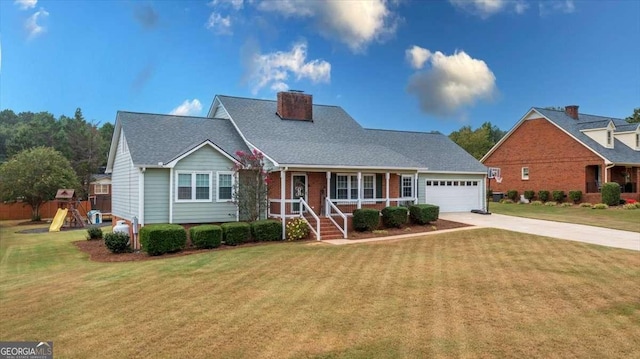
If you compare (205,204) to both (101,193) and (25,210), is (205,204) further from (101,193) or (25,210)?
(25,210)

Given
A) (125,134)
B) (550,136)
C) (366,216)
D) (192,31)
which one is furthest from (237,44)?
(550,136)

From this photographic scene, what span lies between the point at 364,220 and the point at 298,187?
12.2 feet

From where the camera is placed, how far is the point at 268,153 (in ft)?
62.1

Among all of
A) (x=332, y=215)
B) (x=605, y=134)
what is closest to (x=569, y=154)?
(x=605, y=134)

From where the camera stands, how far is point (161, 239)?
1455cm

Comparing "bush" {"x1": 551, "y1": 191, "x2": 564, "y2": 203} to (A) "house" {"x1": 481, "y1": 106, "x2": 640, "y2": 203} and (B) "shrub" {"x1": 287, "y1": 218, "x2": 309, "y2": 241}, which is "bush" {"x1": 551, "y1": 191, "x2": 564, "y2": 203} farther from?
(B) "shrub" {"x1": 287, "y1": 218, "x2": 309, "y2": 241}

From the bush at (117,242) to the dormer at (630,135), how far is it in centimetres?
3967

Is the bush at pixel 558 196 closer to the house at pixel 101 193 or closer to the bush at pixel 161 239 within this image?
the bush at pixel 161 239

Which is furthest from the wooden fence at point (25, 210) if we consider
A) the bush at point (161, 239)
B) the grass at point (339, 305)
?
the grass at point (339, 305)

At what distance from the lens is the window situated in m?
17.7

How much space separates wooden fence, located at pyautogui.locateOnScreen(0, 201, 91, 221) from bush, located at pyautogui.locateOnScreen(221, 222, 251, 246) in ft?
85.9

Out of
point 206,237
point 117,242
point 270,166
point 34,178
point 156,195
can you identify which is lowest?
point 117,242

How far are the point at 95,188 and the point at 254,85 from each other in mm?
21227

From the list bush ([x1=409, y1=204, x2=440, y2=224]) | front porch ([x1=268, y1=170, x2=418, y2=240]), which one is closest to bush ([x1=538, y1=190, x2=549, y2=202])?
front porch ([x1=268, y1=170, x2=418, y2=240])
